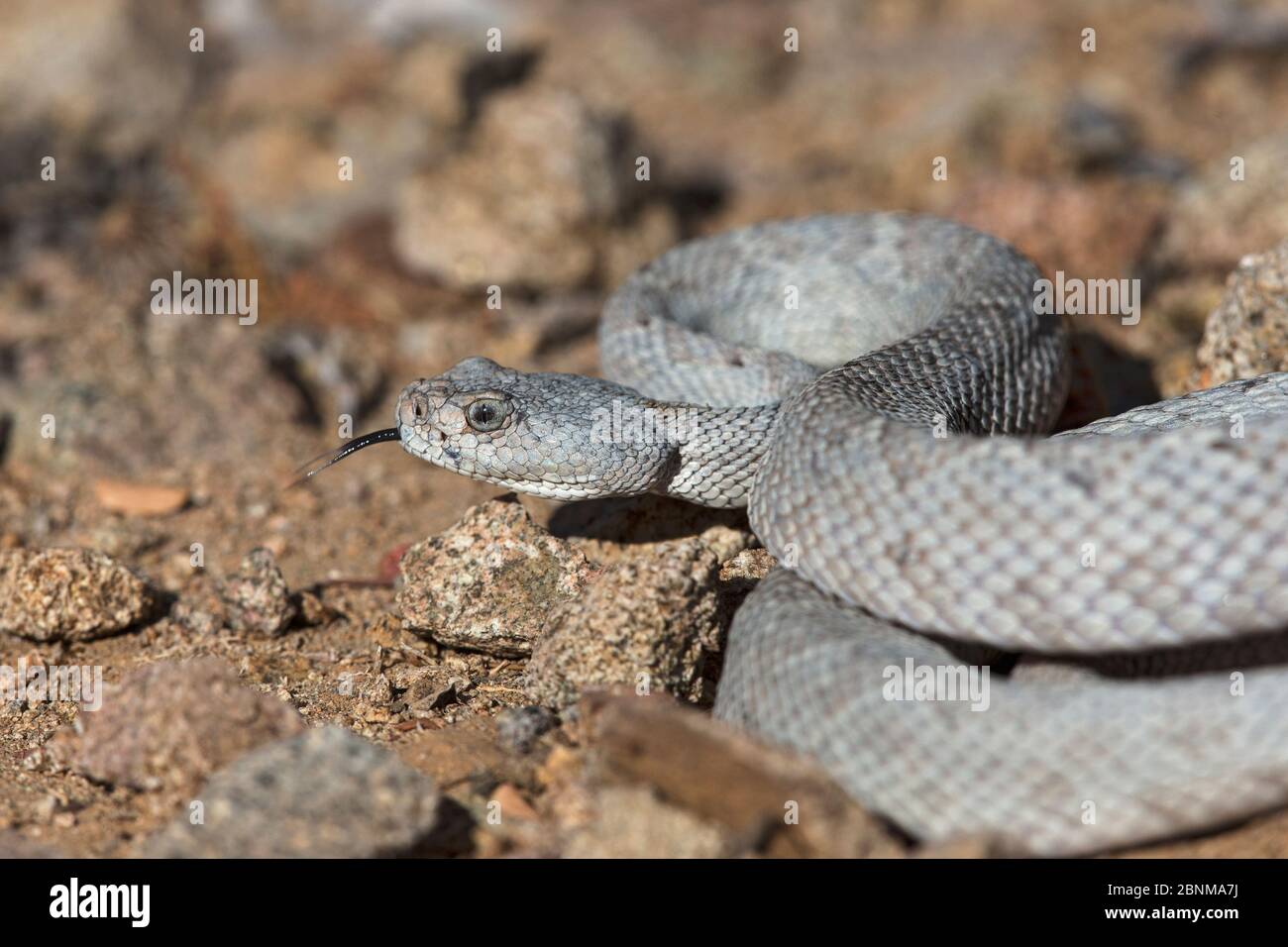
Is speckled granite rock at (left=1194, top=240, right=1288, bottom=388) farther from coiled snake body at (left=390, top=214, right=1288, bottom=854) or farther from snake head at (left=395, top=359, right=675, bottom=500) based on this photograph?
snake head at (left=395, top=359, right=675, bottom=500)

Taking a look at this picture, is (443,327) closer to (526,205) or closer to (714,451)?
(526,205)

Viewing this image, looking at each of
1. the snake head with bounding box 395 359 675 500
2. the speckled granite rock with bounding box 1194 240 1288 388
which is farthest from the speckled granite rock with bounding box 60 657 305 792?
the speckled granite rock with bounding box 1194 240 1288 388

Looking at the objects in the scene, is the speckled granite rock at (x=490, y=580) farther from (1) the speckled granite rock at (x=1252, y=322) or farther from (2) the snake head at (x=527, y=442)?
(1) the speckled granite rock at (x=1252, y=322)

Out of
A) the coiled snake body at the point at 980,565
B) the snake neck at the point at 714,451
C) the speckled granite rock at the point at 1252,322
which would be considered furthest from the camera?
the speckled granite rock at the point at 1252,322

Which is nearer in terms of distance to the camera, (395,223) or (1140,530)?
(1140,530)

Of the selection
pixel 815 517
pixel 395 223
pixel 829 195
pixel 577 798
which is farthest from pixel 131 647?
pixel 829 195

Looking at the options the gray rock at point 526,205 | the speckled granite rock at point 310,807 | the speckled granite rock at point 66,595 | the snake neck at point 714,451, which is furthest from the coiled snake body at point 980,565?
the gray rock at point 526,205

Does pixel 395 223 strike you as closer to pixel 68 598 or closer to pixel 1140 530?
pixel 68 598
